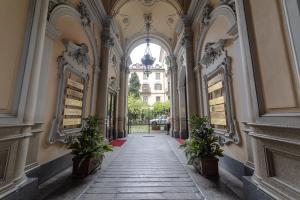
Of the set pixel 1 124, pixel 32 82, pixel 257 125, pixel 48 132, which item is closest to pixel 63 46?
pixel 32 82

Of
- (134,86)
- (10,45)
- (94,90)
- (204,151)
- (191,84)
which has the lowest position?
(204,151)

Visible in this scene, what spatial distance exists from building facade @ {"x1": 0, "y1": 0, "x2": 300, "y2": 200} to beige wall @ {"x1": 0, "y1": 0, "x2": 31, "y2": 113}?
0.04ft

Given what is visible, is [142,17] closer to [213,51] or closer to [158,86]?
[213,51]

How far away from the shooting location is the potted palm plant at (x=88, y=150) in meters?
3.02

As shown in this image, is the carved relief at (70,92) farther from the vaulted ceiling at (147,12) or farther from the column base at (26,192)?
the vaulted ceiling at (147,12)

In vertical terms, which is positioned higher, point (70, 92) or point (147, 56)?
point (147, 56)

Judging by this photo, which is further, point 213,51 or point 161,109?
point 161,109

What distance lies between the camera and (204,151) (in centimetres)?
312

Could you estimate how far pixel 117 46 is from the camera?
8.02 meters

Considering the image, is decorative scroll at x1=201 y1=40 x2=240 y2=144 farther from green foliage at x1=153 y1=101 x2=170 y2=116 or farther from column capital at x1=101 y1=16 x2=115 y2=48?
green foliage at x1=153 y1=101 x2=170 y2=116

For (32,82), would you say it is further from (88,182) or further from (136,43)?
(136,43)

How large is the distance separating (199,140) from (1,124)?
3263 mm

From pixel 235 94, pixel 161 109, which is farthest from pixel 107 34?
pixel 161 109

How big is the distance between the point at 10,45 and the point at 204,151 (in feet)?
11.9
